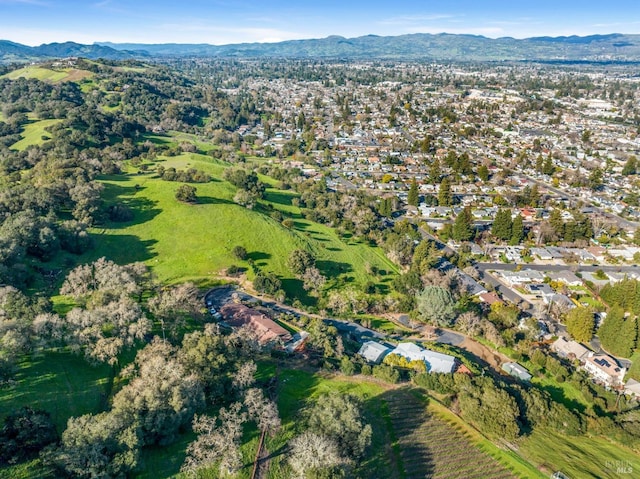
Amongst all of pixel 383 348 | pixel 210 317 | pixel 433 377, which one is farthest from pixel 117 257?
pixel 433 377

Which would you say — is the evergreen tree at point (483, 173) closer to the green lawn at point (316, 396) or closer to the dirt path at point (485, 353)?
the dirt path at point (485, 353)

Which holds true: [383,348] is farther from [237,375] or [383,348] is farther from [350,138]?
[350,138]

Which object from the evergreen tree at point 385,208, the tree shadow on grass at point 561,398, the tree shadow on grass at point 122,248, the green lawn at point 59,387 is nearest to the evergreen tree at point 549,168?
the evergreen tree at point 385,208

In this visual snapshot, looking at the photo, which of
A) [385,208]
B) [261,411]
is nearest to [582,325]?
[261,411]

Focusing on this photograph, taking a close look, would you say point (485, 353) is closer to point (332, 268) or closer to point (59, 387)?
point (332, 268)

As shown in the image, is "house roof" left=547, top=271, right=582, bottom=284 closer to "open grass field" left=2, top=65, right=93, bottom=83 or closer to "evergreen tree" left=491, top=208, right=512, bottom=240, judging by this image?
"evergreen tree" left=491, top=208, right=512, bottom=240

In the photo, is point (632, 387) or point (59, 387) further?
point (632, 387)
